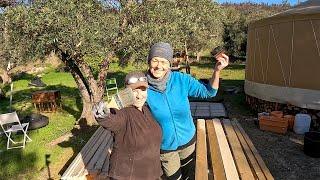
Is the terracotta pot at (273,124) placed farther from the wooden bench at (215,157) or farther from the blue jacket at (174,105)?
the blue jacket at (174,105)

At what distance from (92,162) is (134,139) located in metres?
3.89

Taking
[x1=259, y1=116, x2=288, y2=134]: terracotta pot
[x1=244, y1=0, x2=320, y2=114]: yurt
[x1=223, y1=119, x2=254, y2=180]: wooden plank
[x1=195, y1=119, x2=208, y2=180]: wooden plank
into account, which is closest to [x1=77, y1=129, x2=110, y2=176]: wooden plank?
[x1=195, y1=119, x2=208, y2=180]: wooden plank

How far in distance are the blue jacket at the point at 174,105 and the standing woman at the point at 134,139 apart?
0.36m

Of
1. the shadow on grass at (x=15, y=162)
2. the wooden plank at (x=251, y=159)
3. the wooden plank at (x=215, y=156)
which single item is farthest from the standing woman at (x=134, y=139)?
the shadow on grass at (x=15, y=162)

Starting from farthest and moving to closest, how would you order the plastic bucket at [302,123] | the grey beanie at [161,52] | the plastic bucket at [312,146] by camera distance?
the plastic bucket at [302,123] → the plastic bucket at [312,146] → the grey beanie at [161,52]

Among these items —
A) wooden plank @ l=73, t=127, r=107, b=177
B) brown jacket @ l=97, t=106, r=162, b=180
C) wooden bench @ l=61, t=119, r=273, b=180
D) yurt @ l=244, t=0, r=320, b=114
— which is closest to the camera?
brown jacket @ l=97, t=106, r=162, b=180

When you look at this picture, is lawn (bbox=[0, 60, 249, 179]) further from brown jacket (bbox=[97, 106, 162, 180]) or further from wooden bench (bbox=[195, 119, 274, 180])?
brown jacket (bbox=[97, 106, 162, 180])

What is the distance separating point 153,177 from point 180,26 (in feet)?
21.4

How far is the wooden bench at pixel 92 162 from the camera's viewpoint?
599cm

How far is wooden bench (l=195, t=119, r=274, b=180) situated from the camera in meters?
4.79

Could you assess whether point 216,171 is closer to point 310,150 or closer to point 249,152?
point 249,152

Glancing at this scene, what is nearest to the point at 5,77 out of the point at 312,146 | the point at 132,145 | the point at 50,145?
the point at 50,145

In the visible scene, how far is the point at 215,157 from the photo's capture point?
5445 mm

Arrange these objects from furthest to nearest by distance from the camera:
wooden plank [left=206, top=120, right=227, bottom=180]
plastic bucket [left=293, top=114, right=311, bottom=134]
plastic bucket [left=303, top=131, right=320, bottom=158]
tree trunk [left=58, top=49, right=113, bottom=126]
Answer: plastic bucket [left=293, top=114, right=311, bottom=134] < tree trunk [left=58, top=49, right=113, bottom=126] < plastic bucket [left=303, top=131, right=320, bottom=158] < wooden plank [left=206, top=120, right=227, bottom=180]
